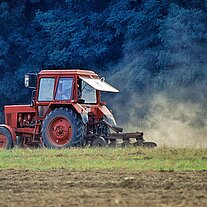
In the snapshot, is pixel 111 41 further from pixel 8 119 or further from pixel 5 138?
pixel 5 138

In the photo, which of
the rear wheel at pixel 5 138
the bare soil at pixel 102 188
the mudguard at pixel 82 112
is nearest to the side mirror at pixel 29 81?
the rear wheel at pixel 5 138

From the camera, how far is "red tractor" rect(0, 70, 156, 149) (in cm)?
2314

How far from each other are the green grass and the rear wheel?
240 centimetres

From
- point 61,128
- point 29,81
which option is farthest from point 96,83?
point 29,81

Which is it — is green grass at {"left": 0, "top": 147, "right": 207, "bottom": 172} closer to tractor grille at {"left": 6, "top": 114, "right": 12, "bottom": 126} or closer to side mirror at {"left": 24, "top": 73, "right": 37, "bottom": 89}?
side mirror at {"left": 24, "top": 73, "right": 37, "bottom": 89}

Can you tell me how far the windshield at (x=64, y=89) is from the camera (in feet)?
77.7

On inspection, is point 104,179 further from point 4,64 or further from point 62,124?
point 4,64

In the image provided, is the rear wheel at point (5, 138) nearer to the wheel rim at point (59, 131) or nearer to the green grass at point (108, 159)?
the wheel rim at point (59, 131)

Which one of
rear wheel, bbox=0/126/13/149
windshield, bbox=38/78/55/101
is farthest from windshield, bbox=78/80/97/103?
rear wheel, bbox=0/126/13/149

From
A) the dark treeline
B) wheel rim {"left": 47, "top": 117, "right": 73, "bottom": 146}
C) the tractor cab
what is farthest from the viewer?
the dark treeline

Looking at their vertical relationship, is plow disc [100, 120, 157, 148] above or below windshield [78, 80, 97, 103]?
below

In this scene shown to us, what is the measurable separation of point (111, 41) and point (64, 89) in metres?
14.4

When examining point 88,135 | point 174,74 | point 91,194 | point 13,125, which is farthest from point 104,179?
point 174,74

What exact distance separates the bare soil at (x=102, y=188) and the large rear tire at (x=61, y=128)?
7524 mm
